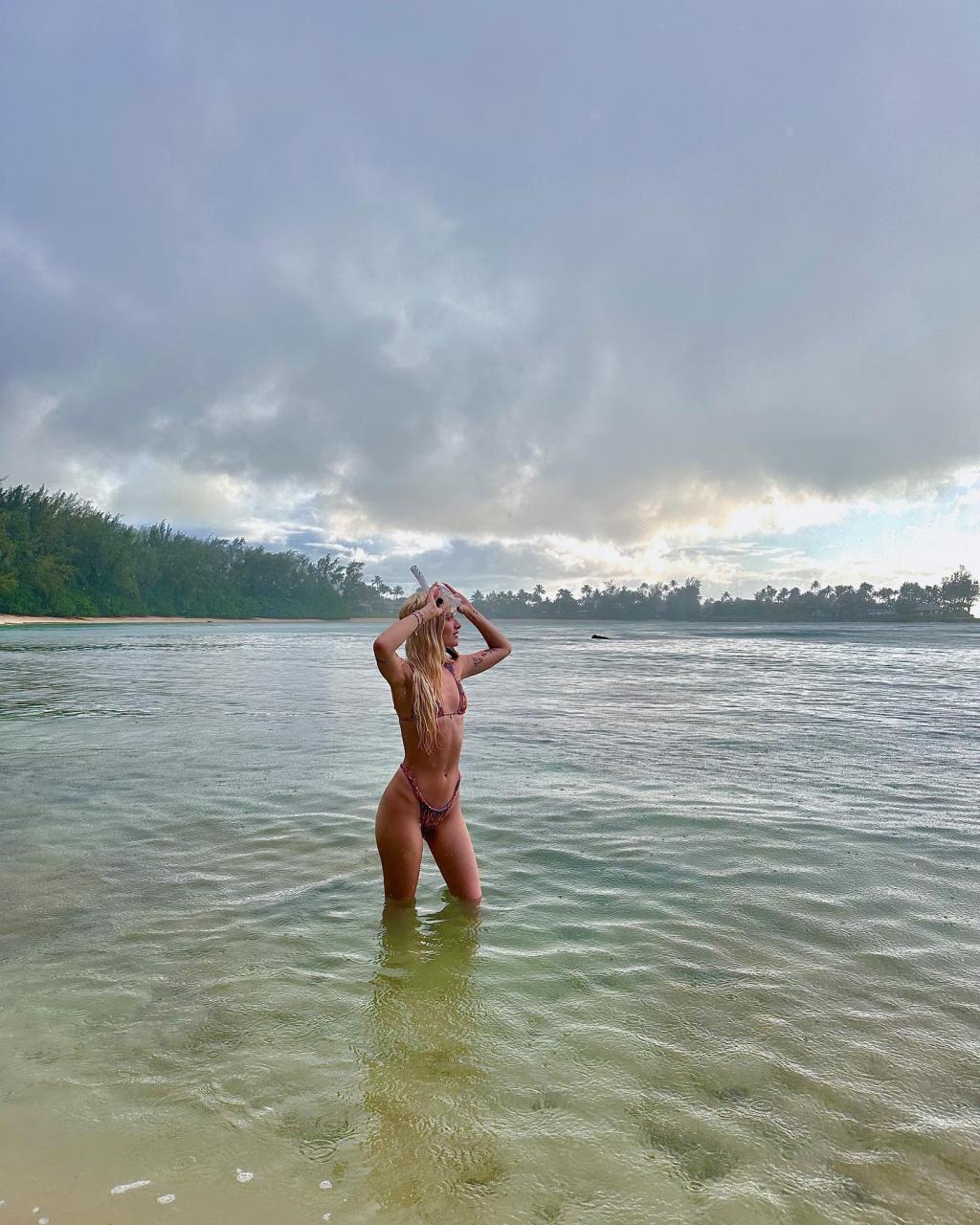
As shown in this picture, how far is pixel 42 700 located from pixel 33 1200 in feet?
59.3

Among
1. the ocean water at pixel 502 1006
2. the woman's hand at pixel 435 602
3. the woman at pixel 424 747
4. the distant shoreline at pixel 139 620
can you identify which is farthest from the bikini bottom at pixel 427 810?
the distant shoreline at pixel 139 620

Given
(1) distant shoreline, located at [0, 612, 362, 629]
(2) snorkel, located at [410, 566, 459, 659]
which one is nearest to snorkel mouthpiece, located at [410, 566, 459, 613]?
(2) snorkel, located at [410, 566, 459, 659]

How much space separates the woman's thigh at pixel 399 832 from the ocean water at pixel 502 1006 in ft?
1.25

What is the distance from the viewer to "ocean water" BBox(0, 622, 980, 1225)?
2.76m

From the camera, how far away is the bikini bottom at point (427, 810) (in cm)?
509

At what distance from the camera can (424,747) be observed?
5.04 meters

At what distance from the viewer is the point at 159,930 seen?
16.6 ft

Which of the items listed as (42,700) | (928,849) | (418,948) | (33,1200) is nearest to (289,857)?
(418,948)

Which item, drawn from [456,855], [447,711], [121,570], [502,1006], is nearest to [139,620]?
[121,570]

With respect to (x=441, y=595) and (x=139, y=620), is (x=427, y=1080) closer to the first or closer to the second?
(x=441, y=595)

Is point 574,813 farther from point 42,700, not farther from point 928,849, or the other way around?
point 42,700

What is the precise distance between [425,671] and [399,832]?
43.2 inches

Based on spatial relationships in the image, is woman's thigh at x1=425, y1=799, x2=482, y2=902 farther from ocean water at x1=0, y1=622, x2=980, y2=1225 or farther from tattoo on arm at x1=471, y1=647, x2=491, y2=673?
tattoo on arm at x1=471, y1=647, x2=491, y2=673

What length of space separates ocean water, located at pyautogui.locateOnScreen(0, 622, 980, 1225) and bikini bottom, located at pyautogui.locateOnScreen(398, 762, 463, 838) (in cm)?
65
